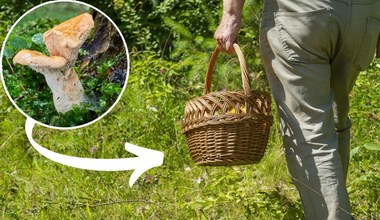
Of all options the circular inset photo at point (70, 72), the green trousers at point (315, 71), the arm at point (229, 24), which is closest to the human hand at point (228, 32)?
the arm at point (229, 24)

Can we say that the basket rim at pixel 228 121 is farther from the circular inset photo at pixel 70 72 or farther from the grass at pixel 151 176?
the circular inset photo at pixel 70 72

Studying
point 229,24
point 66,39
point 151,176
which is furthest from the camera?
point 151,176

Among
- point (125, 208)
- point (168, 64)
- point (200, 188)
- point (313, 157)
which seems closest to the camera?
point (313, 157)

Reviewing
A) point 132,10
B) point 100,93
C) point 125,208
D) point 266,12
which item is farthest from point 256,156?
point 132,10

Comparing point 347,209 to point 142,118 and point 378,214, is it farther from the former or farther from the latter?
point 142,118

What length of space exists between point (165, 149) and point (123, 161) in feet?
0.89

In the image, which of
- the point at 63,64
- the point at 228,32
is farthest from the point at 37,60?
the point at 228,32

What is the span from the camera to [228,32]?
3.76 metres

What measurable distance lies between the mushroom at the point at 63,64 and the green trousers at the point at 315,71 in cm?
132

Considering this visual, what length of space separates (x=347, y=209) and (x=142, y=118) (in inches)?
89.8

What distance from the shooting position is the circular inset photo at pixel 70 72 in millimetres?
4820

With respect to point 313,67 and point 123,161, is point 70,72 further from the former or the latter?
point 313,67

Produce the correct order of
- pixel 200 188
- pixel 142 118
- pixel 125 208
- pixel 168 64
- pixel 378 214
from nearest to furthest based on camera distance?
pixel 378 214, pixel 125 208, pixel 200 188, pixel 142 118, pixel 168 64

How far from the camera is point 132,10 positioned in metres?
6.83
